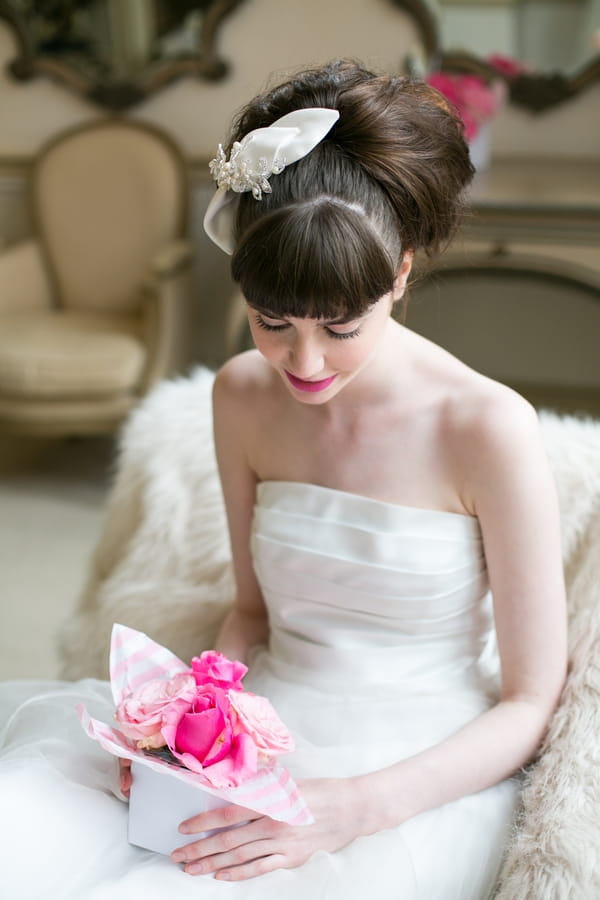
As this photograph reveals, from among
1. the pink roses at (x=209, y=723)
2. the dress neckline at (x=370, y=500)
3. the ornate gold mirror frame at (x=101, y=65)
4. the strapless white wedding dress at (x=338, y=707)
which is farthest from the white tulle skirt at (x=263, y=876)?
the ornate gold mirror frame at (x=101, y=65)

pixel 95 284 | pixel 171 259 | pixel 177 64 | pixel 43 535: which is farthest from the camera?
pixel 95 284

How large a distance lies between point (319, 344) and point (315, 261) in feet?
0.39

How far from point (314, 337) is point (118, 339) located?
8.20 ft

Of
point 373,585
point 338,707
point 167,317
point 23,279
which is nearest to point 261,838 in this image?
point 338,707

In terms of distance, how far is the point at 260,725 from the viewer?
1039 mm

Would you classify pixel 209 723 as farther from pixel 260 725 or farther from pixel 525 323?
pixel 525 323

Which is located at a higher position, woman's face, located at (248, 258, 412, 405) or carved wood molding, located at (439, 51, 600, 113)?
woman's face, located at (248, 258, 412, 405)

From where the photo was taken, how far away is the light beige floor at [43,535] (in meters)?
2.74

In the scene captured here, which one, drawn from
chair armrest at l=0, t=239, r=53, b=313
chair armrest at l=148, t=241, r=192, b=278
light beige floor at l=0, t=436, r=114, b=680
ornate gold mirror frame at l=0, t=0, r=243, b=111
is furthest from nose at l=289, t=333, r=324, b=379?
ornate gold mirror frame at l=0, t=0, r=243, b=111

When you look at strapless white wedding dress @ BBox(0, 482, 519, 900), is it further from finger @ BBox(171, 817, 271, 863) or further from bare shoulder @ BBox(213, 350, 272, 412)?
bare shoulder @ BBox(213, 350, 272, 412)

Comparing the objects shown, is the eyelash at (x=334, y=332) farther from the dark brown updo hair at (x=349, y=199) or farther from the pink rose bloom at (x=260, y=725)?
the pink rose bloom at (x=260, y=725)

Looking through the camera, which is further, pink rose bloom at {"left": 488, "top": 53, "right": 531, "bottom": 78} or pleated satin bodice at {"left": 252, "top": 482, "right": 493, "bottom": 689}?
pink rose bloom at {"left": 488, "top": 53, "right": 531, "bottom": 78}

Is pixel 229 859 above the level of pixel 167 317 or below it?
above

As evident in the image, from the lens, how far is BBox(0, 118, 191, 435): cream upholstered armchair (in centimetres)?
336
